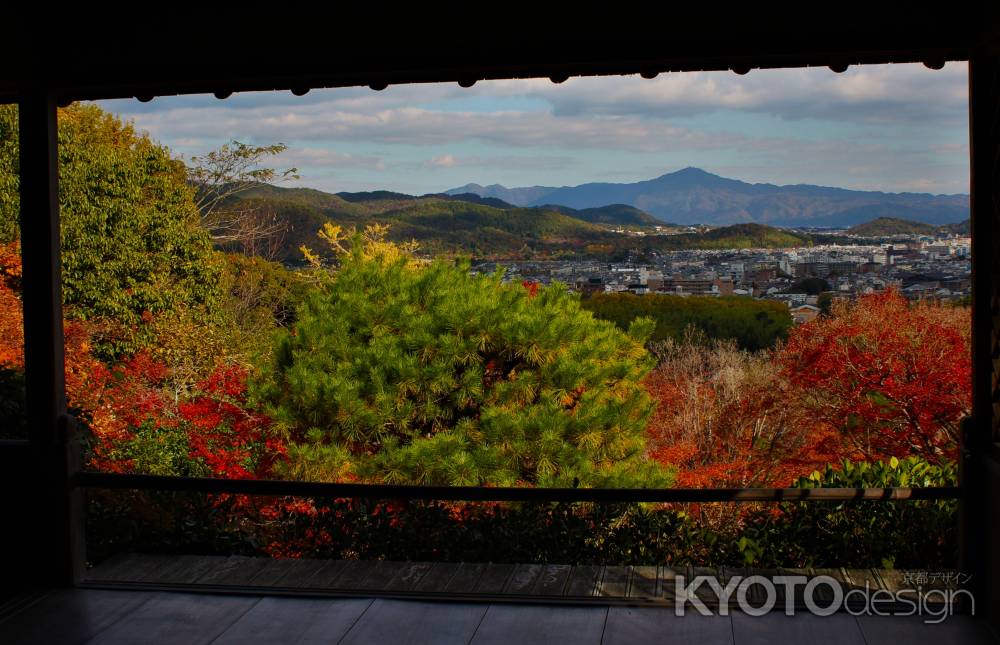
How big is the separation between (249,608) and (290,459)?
3.93 meters

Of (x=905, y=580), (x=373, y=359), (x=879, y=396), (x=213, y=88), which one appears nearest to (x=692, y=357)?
(x=879, y=396)

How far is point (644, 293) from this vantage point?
1599 cm

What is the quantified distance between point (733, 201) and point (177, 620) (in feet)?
61.5

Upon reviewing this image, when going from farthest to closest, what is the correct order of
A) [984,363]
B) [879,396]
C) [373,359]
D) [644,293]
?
[644,293]
[879,396]
[373,359]
[984,363]

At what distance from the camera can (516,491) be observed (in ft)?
10.7

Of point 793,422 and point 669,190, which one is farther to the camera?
point 669,190

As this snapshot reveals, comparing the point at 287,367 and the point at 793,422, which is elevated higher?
the point at 287,367

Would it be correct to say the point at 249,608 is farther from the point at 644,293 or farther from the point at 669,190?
the point at 669,190

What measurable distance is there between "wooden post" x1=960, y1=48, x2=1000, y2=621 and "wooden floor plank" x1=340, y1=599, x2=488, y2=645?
5.43 feet

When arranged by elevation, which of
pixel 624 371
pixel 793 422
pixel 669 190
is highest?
pixel 669 190

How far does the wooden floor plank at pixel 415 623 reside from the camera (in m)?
2.90

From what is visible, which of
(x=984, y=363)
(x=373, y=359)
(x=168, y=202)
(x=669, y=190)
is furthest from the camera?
(x=669, y=190)

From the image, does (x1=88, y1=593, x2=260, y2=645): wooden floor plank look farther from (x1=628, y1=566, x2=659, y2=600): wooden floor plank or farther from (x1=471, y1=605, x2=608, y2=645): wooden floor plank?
(x1=628, y1=566, x2=659, y2=600): wooden floor plank

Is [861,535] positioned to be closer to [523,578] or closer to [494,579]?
[523,578]
